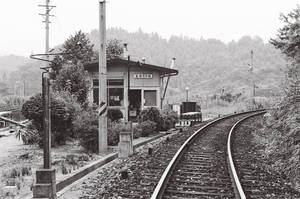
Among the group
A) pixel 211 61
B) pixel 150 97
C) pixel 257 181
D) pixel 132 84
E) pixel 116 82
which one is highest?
pixel 211 61

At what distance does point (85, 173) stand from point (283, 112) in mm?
8867

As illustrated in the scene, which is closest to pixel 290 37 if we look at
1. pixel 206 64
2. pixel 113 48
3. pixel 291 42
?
pixel 291 42

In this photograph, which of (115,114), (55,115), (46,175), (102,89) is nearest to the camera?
(46,175)

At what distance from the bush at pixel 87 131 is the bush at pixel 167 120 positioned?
8.55 meters

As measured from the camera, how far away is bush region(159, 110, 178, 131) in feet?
71.6

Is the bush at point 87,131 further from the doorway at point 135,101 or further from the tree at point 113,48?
the tree at point 113,48

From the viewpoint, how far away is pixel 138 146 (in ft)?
48.7

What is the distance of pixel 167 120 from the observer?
22.7 meters

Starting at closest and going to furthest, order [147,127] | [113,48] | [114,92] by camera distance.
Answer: [147,127] < [114,92] < [113,48]

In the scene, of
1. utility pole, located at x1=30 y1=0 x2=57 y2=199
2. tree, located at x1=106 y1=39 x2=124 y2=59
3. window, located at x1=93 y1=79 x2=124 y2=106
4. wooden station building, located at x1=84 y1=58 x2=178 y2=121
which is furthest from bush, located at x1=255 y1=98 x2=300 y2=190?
tree, located at x1=106 y1=39 x2=124 y2=59

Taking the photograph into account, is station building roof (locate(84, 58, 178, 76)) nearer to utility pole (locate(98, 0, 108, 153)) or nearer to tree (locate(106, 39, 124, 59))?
utility pole (locate(98, 0, 108, 153))

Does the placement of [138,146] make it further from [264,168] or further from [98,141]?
[264,168]

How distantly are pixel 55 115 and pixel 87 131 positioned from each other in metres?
1.41

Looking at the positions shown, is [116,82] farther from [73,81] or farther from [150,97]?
[73,81]
